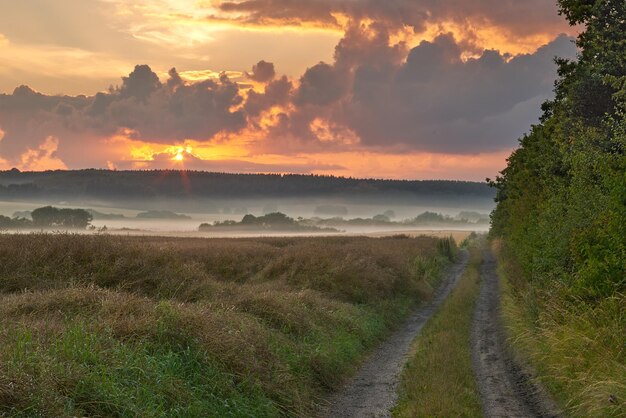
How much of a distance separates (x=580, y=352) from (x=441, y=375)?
3.27 m

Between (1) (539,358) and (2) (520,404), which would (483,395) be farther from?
(1) (539,358)

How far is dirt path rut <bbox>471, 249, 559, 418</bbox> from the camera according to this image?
1226 cm

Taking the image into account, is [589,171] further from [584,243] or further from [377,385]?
[377,385]

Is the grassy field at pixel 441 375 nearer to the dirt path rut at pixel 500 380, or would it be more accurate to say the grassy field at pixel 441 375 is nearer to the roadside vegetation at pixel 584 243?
the dirt path rut at pixel 500 380

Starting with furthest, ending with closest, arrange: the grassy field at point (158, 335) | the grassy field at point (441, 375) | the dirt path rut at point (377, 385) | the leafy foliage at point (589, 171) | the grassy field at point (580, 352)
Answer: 1. the leafy foliage at point (589, 171)
2. the dirt path rut at point (377, 385)
3. the grassy field at point (441, 375)
4. the grassy field at point (580, 352)
5. the grassy field at point (158, 335)

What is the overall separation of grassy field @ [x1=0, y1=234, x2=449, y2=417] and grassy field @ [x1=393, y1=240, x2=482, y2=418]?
1821mm

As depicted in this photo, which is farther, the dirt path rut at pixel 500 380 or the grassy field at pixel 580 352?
the dirt path rut at pixel 500 380

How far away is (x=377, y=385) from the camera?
1432cm

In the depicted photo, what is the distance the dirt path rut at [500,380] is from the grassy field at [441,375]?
0.91 ft

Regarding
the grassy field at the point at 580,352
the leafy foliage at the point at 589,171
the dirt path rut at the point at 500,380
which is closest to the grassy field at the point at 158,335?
the dirt path rut at the point at 500,380

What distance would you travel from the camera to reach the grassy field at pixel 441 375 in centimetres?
1159

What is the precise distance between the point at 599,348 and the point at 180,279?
12996mm

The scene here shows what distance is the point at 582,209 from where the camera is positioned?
1748 cm

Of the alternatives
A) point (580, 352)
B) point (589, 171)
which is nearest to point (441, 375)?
point (580, 352)
